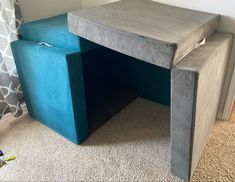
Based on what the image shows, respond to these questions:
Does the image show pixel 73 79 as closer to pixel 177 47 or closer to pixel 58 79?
pixel 58 79

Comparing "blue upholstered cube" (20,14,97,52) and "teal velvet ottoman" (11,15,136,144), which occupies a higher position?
"blue upholstered cube" (20,14,97,52)

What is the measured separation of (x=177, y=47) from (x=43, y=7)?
1.14m

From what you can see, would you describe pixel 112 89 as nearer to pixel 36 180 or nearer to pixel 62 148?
pixel 62 148

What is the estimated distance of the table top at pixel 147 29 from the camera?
0.97 metres

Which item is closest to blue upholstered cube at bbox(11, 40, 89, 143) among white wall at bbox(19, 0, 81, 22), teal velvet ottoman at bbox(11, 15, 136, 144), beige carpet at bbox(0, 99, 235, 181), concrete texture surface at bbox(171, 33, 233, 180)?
teal velvet ottoman at bbox(11, 15, 136, 144)

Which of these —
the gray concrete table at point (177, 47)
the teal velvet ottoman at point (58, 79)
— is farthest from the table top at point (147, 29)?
the teal velvet ottoman at point (58, 79)

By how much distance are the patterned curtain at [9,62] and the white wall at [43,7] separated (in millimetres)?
99

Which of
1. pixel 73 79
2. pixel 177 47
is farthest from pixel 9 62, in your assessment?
pixel 177 47

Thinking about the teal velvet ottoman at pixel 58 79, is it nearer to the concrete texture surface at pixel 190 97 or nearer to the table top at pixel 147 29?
the table top at pixel 147 29

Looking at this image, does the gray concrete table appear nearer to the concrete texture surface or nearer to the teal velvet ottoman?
the concrete texture surface

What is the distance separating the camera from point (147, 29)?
1061 mm

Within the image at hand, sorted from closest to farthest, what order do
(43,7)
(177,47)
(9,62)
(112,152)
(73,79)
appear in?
1. (177,47)
2. (73,79)
3. (112,152)
4. (9,62)
5. (43,7)

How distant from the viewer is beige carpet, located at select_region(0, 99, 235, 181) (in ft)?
4.18

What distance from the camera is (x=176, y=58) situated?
3.17 feet
